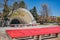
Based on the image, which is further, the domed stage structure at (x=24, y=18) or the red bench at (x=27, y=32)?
the domed stage structure at (x=24, y=18)

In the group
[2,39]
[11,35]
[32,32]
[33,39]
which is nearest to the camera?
[11,35]

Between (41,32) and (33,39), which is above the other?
(41,32)

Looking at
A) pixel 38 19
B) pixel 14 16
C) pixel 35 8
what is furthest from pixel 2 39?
pixel 35 8

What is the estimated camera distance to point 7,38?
7.98m

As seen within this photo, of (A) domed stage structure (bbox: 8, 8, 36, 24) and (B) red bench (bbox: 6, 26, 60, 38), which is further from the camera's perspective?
(A) domed stage structure (bbox: 8, 8, 36, 24)

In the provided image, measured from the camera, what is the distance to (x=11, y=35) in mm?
7605

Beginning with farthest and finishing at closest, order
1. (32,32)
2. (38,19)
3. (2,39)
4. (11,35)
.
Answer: (38,19)
(32,32)
(2,39)
(11,35)

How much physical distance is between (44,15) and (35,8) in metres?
3.54

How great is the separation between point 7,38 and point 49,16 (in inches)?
1601

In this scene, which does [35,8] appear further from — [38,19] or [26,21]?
[26,21]

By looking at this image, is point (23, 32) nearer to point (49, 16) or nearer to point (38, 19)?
point (38, 19)

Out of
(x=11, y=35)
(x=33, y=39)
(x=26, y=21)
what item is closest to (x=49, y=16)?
(x=26, y=21)

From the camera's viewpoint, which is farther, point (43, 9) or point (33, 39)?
point (43, 9)

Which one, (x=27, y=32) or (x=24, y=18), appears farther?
(x=24, y=18)
